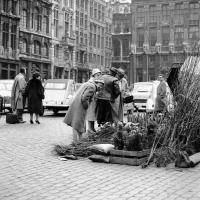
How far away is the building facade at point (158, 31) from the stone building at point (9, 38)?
30618 millimetres

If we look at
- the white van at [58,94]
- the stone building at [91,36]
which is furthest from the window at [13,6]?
the white van at [58,94]

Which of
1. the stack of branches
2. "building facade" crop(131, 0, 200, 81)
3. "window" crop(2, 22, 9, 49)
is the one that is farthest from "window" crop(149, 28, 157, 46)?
the stack of branches

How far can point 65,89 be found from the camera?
22.4 metres

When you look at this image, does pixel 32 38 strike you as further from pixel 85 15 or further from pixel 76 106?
pixel 76 106

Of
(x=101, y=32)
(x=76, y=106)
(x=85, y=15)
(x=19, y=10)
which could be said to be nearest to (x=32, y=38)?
(x=19, y=10)

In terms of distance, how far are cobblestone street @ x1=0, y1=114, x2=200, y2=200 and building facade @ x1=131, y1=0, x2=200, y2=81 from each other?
62.7 metres

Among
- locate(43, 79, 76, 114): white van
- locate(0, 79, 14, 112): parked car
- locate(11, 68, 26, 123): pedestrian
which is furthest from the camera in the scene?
locate(43, 79, 76, 114): white van

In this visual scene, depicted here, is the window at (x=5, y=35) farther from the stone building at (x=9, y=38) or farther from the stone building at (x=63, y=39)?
the stone building at (x=63, y=39)

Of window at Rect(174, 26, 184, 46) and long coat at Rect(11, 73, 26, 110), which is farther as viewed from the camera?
window at Rect(174, 26, 184, 46)

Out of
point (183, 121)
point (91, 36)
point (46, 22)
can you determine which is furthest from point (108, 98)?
point (91, 36)

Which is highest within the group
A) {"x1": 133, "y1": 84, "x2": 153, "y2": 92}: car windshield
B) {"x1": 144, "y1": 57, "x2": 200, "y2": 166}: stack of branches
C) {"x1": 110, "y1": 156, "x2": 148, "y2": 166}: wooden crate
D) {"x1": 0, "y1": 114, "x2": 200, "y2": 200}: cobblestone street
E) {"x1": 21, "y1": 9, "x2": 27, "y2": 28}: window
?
{"x1": 21, "y1": 9, "x2": 27, "y2": 28}: window

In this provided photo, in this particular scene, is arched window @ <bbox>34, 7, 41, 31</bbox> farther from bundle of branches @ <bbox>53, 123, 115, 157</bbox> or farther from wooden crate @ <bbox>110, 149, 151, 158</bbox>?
wooden crate @ <bbox>110, 149, 151, 158</bbox>

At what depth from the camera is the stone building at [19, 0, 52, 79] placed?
46.2 metres

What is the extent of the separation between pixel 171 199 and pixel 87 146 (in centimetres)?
370
